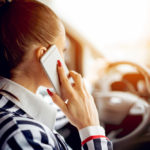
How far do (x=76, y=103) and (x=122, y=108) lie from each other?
0.53m

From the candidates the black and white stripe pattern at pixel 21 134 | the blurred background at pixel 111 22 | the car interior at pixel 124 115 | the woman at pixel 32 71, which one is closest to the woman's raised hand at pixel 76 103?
the woman at pixel 32 71

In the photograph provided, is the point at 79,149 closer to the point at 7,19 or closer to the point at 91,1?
the point at 7,19

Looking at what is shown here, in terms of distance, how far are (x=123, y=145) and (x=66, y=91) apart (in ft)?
1.56

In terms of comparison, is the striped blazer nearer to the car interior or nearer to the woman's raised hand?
the woman's raised hand

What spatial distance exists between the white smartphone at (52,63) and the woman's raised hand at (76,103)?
13mm

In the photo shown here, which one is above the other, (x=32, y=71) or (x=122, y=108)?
(x=32, y=71)

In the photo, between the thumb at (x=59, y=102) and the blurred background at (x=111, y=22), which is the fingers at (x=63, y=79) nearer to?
the thumb at (x=59, y=102)

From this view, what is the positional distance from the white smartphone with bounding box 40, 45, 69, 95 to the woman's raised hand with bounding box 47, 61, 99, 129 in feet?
0.04

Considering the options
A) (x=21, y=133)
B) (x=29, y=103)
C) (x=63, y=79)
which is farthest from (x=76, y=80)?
(x=21, y=133)

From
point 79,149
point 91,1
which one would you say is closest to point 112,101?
point 79,149

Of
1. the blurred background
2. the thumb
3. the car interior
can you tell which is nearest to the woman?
the thumb

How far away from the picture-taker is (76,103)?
1.92ft

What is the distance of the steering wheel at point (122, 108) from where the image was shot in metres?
0.95

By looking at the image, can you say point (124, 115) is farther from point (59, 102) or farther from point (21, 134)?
point (21, 134)
